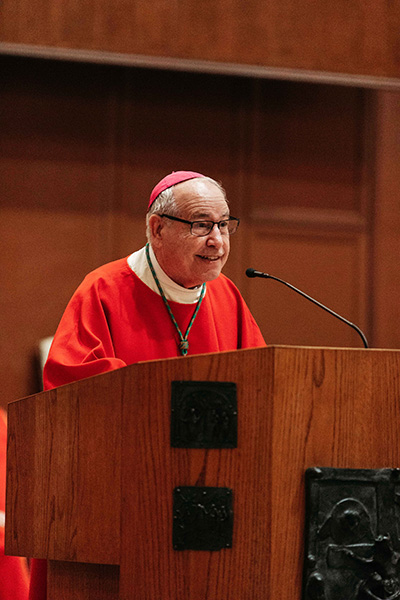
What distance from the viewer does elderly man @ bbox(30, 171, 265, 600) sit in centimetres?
217

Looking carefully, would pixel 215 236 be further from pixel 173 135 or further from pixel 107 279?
pixel 173 135

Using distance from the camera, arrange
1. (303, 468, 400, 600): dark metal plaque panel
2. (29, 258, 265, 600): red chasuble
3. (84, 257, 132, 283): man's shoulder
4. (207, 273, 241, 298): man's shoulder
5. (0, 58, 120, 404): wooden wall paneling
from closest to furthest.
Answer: (303, 468, 400, 600): dark metal plaque panel, (29, 258, 265, 600): red chasuble, (84, 257, 132, 283): man's shoulder, (207, 273, 241, 298): man's shoulder, (0, 58, 120, 404): wooden wall paneling

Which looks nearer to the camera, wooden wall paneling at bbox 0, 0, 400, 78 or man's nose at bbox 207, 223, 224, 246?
man's nose at bbox 207, 223, 224, 246

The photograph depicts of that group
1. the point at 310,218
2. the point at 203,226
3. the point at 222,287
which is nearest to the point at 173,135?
the point at 310,218

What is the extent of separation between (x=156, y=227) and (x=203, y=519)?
43.8 inches

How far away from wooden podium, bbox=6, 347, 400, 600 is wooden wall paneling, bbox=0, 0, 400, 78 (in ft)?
8.68

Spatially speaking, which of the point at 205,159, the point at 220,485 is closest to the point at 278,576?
the point at 220,485

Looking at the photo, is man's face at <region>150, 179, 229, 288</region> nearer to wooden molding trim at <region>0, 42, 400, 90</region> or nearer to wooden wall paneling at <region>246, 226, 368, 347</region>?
wooden molding trim at <region>0, 42, 400, 90</region>

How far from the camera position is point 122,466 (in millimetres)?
1489

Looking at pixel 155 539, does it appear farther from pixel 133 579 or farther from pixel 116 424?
pixel 116 424

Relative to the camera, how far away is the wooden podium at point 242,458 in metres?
1.42

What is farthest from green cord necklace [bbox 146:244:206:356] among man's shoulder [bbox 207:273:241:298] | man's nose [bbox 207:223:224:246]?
man's nose [bbox 207:223:224:246]

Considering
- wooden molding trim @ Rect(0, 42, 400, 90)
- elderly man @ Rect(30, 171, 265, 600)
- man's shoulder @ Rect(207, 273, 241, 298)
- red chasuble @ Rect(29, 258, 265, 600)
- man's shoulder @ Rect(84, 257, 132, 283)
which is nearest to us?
red chasuble @ Rect(29, 258, 265, 600)

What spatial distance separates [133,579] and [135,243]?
2.73 metres
